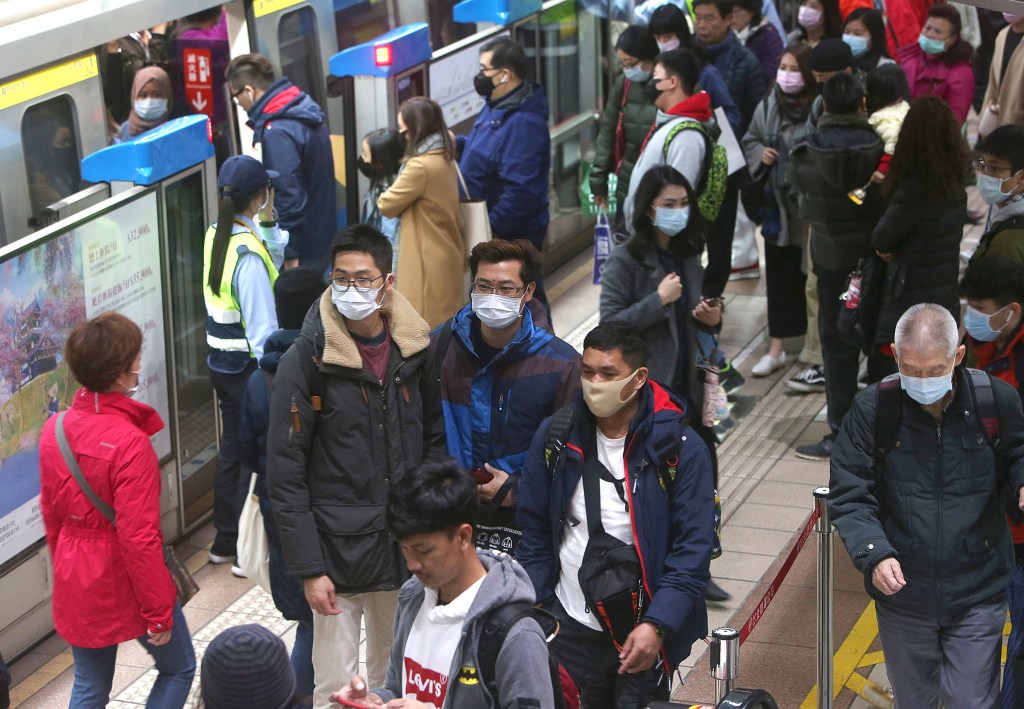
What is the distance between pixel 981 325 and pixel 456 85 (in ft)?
16.6

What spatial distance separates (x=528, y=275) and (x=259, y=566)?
1458 millimetres

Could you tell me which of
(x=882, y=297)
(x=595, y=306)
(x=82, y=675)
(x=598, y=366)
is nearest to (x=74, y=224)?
(x=82, y=675)

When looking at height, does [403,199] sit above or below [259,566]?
above

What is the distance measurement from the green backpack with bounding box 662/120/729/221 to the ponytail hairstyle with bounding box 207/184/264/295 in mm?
2285

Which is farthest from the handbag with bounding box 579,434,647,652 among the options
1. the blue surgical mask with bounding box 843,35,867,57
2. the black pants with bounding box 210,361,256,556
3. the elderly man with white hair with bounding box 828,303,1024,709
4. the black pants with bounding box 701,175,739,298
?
the blue surgical mask with bounding box 843,35,867,57

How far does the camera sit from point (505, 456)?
198 inches

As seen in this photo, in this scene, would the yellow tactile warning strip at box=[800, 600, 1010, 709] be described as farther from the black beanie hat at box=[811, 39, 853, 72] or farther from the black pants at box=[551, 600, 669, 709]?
the black beanie hat at box=[811, 39, 853, 72]

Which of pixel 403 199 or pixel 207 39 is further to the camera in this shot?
pixel 207 39

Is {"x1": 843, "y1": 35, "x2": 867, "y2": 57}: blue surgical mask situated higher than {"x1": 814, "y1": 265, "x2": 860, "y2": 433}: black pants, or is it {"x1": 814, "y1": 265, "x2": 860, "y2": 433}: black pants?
{"x1": 843, "y1": 35, "x2": 867, "y2": 57}: blue surgical mask

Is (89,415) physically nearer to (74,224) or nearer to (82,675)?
(82,675)

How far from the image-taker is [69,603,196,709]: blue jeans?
508cm

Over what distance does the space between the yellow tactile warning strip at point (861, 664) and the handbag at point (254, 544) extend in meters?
2.16

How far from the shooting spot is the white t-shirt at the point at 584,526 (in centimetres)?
434

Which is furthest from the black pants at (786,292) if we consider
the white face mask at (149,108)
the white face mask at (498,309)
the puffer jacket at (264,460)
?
the puffer jacket at (264,460)
